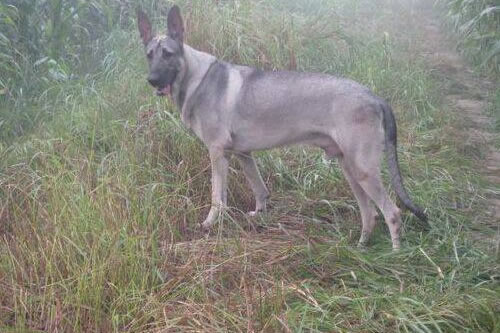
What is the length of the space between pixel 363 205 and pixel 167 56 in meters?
1.56

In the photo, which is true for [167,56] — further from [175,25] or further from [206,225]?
[206,225]

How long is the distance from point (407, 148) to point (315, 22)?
9.13 feet

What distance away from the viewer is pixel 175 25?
3.97 meters

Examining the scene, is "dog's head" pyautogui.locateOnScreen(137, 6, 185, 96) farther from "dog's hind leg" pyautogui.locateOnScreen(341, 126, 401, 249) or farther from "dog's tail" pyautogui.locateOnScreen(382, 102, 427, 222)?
"dog's tail" pyautogui.locateOnScreen(382, 102, 427, 222)

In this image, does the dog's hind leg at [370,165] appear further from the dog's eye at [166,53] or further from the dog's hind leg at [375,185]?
the dog's eye at [166,53]

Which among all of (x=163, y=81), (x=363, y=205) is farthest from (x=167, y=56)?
(x=363, y=205)

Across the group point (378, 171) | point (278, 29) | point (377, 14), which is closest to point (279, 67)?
point (278, 29)

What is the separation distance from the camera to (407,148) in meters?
4.86

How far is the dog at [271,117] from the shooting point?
3.53 m

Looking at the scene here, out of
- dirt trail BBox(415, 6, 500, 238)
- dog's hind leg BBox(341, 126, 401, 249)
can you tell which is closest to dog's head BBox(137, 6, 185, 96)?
dog's hind leg BBox(341, 126, 401, 249)

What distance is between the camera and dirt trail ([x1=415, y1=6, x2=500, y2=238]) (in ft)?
14.6

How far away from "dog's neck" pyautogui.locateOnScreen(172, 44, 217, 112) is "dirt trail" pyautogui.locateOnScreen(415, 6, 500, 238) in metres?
2.06

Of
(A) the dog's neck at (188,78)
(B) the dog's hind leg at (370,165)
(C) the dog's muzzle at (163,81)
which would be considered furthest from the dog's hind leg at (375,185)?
(C) the dog's muzzle at (163,81)

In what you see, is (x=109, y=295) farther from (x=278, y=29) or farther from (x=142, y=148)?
(x=278, y=29)
